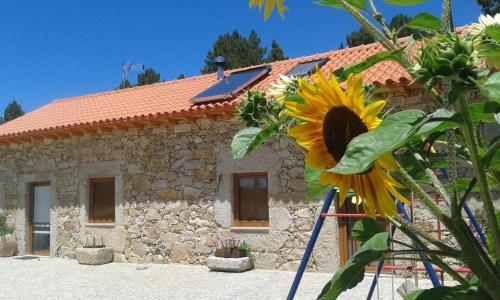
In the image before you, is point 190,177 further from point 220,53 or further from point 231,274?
point 220,53

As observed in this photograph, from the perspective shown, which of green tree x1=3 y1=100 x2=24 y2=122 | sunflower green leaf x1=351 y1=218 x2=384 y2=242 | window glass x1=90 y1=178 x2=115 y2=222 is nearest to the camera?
sunflower green leaf x1=351 y1=218 x2=384 y2=242

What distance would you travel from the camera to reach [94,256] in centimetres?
929

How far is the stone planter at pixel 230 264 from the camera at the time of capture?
25.7 feet

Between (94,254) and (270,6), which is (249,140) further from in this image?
(94,254)

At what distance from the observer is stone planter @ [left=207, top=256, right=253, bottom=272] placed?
7820 mm

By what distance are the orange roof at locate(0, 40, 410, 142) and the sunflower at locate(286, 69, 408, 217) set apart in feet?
19.6

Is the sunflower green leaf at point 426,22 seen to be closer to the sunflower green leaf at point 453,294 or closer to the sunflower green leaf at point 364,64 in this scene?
the sunflower green leaf at point 364,64

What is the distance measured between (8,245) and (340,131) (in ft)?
39.0

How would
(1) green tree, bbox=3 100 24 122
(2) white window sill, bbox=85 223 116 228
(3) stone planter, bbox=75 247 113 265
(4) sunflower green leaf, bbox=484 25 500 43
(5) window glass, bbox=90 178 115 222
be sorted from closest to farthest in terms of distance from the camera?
(4) sunflower green leaf, bbox=484 25 500 43, (3) stone planter, bbox=75 247 113 265, (2) white window sill, bbox=85 223 116 228, (5) window glass, bbox=90 178 115 222, (1) green tree, bbox=3 100 24 122

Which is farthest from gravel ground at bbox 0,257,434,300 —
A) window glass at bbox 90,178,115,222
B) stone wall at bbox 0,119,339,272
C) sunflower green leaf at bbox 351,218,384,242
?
sunflower green leaf at bbox 351,218,384,242

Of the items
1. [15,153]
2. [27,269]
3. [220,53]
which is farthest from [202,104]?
[220,53]

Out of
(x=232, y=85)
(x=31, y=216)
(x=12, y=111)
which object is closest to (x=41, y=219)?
(x=31, y=216)

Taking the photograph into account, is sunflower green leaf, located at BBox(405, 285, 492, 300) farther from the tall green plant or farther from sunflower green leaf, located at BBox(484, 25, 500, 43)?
sunflower green leaf, located at BBox(484, 25, 500, 43)

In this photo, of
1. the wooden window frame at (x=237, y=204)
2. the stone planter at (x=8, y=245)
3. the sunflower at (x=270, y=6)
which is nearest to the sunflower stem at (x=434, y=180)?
the sunflower at (x=270, y=6)
